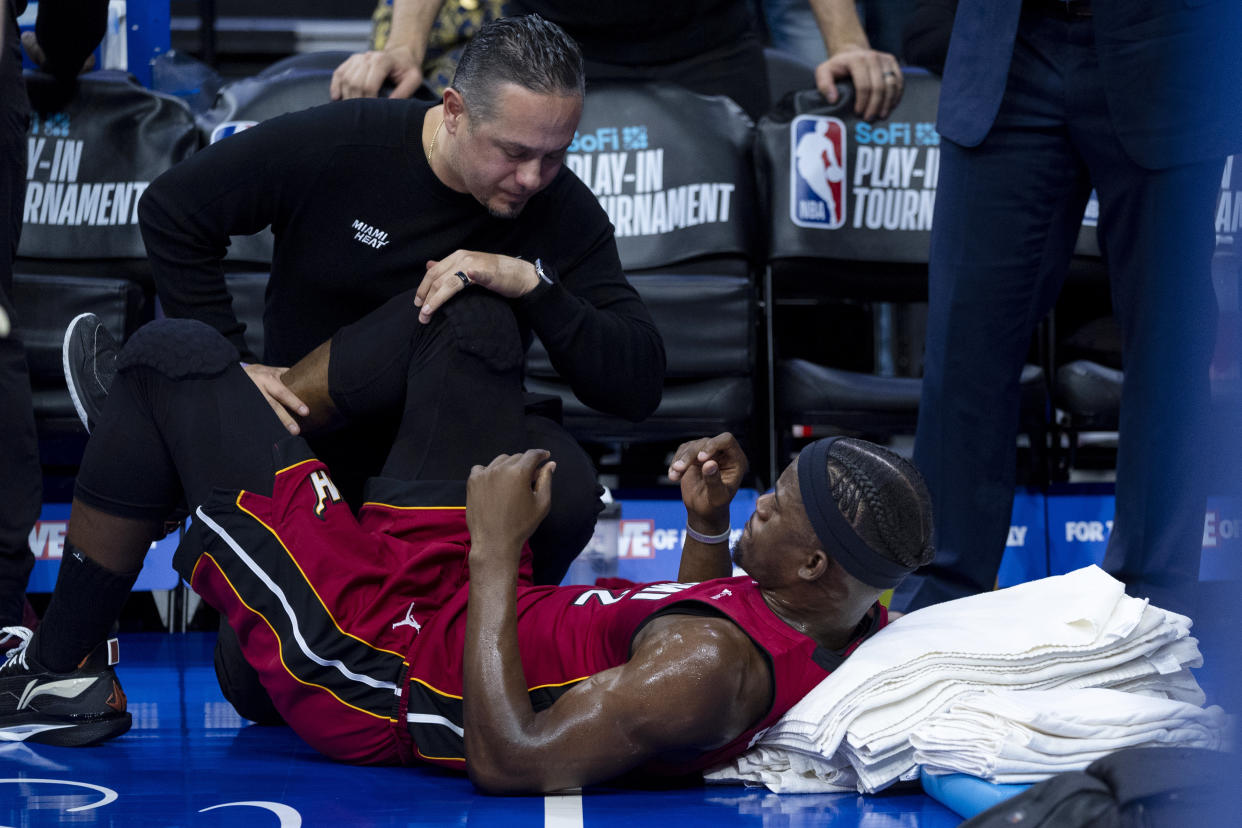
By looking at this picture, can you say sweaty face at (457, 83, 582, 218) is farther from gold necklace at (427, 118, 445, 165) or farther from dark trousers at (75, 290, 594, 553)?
dark trousers at (75, 290, 594, 553)

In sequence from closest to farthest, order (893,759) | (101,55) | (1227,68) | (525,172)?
(1227,68), (893,759), (525,172), (101,55)

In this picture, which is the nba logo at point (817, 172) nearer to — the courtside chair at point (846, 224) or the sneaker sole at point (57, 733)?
the courtside chair at point (846, 224)

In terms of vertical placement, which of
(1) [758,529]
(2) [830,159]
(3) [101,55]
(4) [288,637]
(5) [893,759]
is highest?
(3) [101,55]

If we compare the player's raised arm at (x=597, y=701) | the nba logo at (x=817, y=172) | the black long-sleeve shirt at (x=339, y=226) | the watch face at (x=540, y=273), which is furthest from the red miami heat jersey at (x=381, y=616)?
the nba logo at (x=817, y=172)

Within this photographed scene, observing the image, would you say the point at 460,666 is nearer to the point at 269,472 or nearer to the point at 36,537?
the point at 269,472

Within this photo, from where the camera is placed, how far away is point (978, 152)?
8.89 feet

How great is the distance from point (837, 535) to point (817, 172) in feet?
6.81

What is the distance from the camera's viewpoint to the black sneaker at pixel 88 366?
2.34 meters

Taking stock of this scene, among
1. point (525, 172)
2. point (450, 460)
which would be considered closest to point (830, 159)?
point (525, 172)

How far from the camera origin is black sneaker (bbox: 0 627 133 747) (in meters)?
2.18

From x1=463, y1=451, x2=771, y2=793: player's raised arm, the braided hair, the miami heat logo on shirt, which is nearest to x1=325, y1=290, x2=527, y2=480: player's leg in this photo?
the miami heat logo on shirt

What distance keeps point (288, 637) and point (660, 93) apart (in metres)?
2.25

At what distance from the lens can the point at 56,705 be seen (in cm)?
218

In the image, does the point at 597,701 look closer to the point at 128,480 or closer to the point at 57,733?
the point at 128,480
